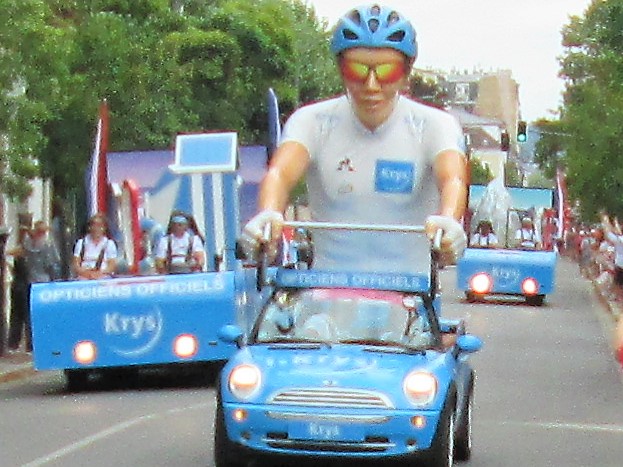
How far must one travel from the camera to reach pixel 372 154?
14656 mm

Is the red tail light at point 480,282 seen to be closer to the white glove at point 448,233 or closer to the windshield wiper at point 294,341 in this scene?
the white glove at point 448,233

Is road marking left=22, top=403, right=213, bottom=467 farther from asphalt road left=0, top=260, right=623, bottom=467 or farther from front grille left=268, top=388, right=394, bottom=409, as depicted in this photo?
front grille left=268, top=388, right=394, bottom=409

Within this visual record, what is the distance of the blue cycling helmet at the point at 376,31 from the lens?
1415cm

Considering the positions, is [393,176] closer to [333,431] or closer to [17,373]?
[333,431]

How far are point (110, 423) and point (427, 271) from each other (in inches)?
123

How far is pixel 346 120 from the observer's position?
1474cm

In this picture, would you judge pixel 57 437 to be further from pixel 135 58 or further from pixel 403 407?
pixel 135 58

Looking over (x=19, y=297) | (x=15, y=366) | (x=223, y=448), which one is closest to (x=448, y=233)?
(x=223, y=448)

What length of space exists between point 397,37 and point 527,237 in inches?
1166

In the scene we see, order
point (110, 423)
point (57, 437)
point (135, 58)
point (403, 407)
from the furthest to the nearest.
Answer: point (135, 58)
point (110, 423)
point (57, 437)
point (403, 407)

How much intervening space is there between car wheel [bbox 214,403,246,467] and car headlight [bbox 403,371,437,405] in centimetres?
111

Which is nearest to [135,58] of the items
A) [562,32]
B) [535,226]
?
[535,226]

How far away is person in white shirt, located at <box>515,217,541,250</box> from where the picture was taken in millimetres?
Answer: 43094

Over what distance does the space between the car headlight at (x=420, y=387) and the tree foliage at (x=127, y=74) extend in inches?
484
